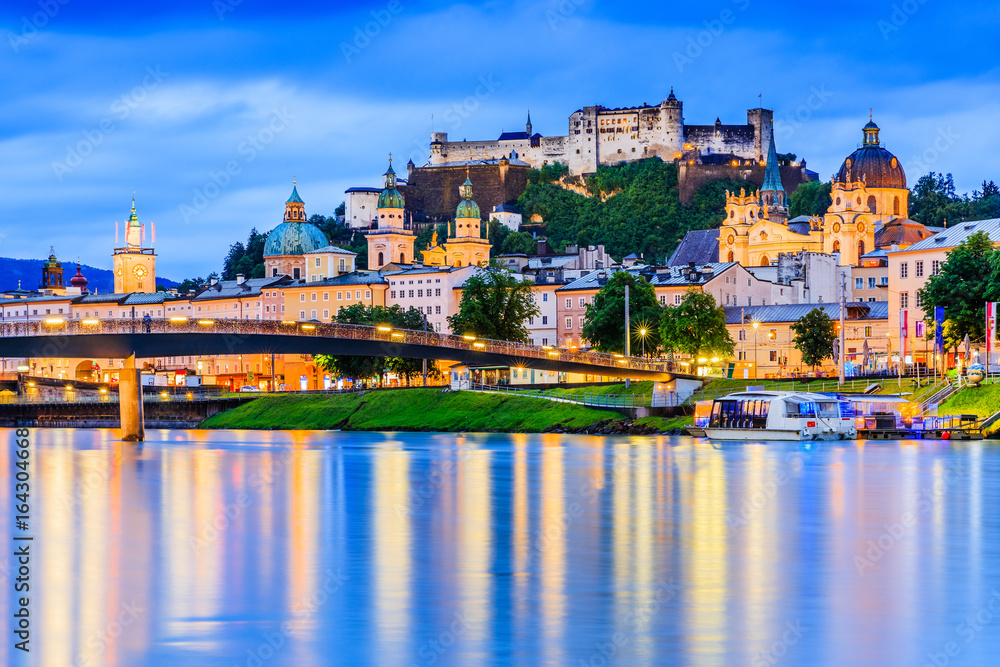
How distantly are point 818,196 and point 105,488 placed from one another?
147 m

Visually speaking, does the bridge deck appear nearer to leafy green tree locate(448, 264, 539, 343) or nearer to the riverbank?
the riverbank

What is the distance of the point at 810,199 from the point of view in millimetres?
188125

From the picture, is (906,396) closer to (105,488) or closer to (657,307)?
(657,307)

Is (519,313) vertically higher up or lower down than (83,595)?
higher up

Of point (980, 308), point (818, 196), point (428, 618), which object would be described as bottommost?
point (428, 618)

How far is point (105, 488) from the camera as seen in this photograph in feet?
157

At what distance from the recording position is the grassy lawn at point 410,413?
86.2 meters

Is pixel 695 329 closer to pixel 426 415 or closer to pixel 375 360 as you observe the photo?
pixel 426 415

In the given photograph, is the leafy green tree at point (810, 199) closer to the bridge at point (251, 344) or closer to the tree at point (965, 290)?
the tree at point (965, 290)

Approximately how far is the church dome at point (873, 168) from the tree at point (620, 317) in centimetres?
6563

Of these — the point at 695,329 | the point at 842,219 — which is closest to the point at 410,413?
the point at 695,329

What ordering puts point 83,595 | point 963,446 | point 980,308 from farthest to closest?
1. point 980,308
2. point 963,446
3. point 83,595

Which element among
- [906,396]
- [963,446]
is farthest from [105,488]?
[906,396]

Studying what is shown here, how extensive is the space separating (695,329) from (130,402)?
3430cm
